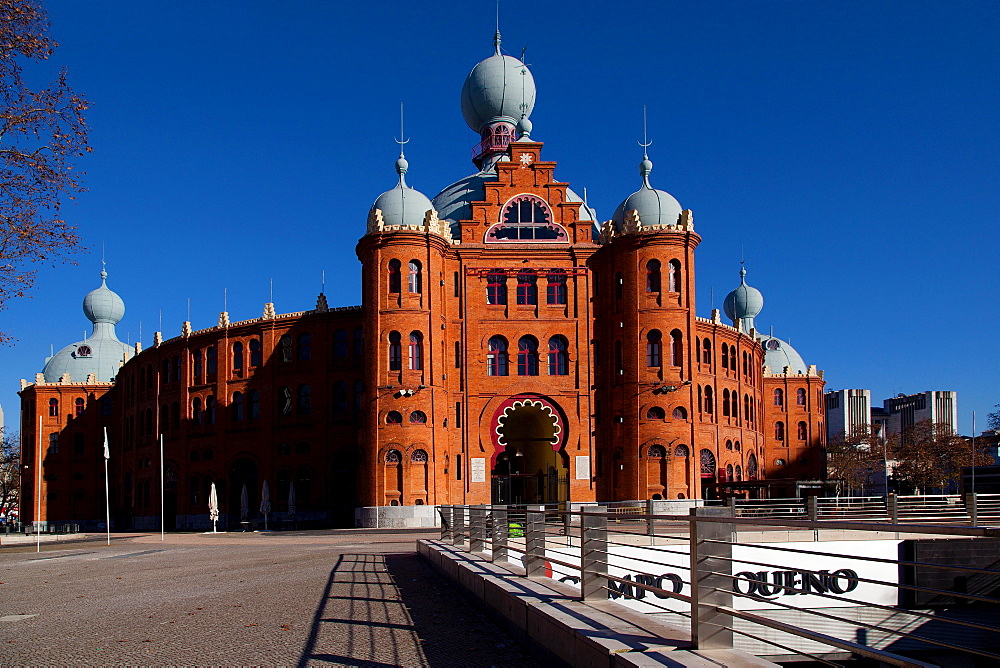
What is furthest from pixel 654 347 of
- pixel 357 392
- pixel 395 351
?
pixel 357 392

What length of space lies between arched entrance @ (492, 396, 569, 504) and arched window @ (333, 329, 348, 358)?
10.5 metres

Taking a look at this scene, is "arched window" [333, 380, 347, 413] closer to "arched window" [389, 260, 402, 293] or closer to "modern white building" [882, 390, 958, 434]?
"arched window" [389, 260, 402, 293]

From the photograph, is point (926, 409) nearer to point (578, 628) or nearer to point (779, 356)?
point (779, 356)

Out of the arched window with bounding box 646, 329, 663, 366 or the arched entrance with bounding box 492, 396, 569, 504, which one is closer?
the arched window with bounding box 646, 329, 663, 366

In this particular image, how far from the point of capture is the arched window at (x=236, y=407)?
60.8 metres

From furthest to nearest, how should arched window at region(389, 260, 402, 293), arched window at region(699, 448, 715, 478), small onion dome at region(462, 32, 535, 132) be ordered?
small onion dome at region(462, 32, 535, 132) < arched window at region(699, 448, 715, 478) < arched window at region(389, 260, 402, 293)

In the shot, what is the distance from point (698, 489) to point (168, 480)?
3379 cm

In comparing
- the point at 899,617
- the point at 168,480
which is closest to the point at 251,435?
the point at 168,480

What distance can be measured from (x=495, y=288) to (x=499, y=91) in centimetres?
1963

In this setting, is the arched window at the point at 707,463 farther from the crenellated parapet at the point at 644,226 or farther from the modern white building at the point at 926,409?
the modern white building at the point at 926,409

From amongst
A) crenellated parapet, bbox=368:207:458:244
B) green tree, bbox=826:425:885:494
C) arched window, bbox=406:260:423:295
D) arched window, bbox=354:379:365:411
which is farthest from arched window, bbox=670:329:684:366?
green tree, bbox=826:425:885:494

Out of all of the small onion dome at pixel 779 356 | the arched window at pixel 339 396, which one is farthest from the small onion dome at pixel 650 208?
the small onion dome at pixel 779 356

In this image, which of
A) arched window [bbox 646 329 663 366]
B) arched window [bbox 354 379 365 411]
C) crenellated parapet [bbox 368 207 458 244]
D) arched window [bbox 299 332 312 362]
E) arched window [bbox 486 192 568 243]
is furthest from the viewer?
arched window [bbox 299 332 312 362]

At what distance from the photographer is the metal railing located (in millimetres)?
6207
